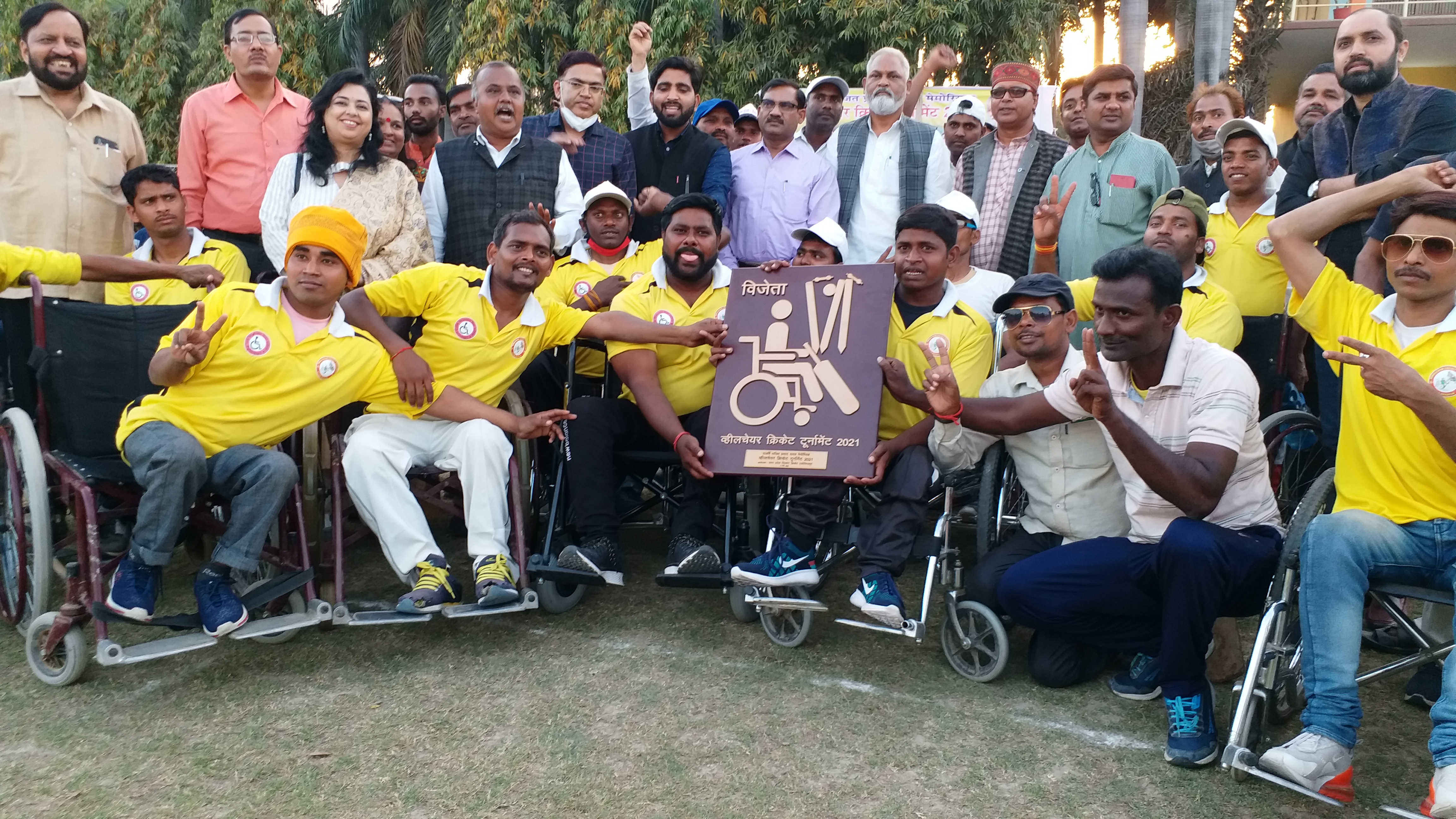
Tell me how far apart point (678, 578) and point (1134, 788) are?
180 centimetres

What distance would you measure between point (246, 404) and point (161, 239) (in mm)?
1432

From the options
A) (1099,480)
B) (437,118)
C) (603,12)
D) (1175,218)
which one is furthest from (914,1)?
(1099,480)

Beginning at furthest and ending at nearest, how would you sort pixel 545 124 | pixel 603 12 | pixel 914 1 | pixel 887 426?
1. pixel 603 12
2. pixel 914 1
3. pixel 545 124
4. pixel 887 426

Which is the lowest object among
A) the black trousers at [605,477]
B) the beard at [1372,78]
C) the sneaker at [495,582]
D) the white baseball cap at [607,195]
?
the sneaker at [495,582]

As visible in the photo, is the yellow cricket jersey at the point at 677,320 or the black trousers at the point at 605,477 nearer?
the black trousers at the point at 605,477

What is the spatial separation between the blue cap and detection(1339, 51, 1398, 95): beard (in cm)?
361

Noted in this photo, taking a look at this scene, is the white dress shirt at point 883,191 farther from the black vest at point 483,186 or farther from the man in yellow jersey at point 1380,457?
the man in yellow jersey at point 1380,457

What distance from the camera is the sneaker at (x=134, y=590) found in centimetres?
378

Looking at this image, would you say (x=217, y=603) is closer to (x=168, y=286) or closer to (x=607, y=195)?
(x=168, y=286)

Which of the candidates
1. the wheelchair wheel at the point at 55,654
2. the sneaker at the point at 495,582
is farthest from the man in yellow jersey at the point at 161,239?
the sneaker at the point at 495,582

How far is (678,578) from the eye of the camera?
4293 mm

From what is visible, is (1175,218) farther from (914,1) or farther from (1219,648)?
(914,1)

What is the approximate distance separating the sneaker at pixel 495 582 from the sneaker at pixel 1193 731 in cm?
228

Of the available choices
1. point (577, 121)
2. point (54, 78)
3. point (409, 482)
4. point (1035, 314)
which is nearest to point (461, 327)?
point (409, 482)
